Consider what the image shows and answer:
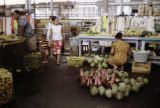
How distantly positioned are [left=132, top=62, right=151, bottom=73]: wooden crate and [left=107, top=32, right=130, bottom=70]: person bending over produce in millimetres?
398

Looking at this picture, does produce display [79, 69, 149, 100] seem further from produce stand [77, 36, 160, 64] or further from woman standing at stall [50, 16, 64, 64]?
woman standing at stall [50, 16, 64, 64]

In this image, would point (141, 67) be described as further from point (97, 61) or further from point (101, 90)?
point (101, 90)

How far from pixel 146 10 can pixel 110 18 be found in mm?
1467

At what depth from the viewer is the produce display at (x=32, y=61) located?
307 inches

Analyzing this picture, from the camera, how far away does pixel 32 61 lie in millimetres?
7941

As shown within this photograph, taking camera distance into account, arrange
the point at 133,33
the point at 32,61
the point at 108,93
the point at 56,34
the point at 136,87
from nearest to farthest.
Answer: the point at 108,93 < the point at 136,87 < the point at 32,61 < the point at 133,33 < the point at 56,34

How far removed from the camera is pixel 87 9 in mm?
18969

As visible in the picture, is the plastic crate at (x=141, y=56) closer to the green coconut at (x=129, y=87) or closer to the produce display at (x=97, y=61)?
the produce display at (x=97, y=61)

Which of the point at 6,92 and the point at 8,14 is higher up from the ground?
the point at 8,14

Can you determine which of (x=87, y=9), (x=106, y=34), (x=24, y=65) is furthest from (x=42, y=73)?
(x=87, y=9)

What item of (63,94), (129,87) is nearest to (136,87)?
(129,87)

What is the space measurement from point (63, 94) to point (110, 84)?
43.7 inches

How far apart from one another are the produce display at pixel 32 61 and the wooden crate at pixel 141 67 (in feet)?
9.80

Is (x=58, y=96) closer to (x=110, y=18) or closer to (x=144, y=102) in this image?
(x=144, y=102)
